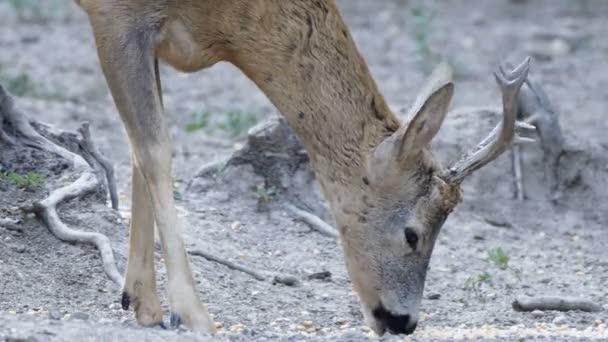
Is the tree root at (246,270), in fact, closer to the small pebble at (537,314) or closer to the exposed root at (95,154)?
the exposed root at (95,154)

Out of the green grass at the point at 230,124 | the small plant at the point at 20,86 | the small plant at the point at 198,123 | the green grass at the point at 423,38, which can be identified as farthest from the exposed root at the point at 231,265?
the green grass at the point at 423,38

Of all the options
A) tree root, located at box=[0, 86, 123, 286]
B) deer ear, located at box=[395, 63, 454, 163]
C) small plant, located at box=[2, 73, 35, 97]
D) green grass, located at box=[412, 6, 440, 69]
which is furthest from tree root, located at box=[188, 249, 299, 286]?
green grass, located at box=[412, 6, 440, 69]

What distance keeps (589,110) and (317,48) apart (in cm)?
827

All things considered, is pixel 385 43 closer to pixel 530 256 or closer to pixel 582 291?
pixel 530 256

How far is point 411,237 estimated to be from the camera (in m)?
7.47

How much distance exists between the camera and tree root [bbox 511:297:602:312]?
8.47m

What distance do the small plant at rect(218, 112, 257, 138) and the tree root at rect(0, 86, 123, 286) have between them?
11.3ft

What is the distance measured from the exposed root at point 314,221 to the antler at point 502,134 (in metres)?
2.77

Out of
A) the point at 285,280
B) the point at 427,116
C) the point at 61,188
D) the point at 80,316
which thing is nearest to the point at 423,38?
the point at 285,280

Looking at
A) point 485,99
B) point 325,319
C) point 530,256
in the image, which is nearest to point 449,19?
point 485,99

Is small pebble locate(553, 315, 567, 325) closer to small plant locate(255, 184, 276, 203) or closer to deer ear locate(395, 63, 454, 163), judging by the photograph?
deer ear locate(395, 63, 454, 163)

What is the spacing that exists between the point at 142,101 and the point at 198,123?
6070 millimetres

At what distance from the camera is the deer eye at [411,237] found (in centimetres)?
745

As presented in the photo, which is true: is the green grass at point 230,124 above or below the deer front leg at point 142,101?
below
